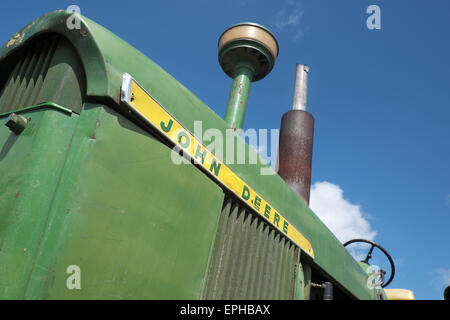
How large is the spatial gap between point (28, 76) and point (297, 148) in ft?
10.4

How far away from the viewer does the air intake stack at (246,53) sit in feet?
13.2

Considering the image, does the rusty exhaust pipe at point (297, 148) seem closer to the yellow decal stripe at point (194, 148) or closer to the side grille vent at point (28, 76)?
the yellow decal stripe at point (194, 148)

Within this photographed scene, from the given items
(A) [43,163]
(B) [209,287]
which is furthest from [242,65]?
(A) [43,163]

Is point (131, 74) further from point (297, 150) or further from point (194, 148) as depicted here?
point (297, 150)

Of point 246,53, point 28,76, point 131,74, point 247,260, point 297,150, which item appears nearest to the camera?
point 131,74

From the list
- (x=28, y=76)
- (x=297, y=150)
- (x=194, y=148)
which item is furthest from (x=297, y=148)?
(x=28, y=76)

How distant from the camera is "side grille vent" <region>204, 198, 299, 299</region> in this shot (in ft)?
6.62

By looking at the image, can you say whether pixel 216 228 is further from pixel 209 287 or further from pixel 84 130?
pixel 84 130

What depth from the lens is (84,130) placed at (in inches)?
58.0

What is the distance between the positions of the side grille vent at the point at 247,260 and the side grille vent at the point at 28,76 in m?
1.09

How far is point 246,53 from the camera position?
4.11m

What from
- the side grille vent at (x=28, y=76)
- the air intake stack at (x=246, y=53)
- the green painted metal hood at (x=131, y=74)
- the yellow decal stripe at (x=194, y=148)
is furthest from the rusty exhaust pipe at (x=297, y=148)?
the side grille vent at (x=28, y=76)

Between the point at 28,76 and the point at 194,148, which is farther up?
the point at 28,76

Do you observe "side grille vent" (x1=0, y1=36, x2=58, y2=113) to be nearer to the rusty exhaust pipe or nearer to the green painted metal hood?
the green painted metal hood
